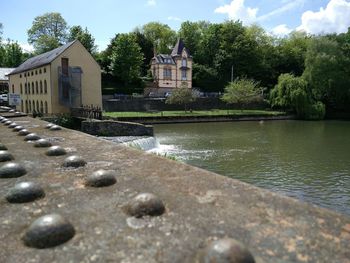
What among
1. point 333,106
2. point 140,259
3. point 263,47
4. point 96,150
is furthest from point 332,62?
point 140,259

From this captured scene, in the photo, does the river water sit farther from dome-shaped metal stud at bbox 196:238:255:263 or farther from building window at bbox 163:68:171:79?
building window at bbox 163:68:171:79

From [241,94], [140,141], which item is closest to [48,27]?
[241,94]

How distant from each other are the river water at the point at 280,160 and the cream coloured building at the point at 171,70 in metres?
34.3

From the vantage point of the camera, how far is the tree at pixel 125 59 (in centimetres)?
5544

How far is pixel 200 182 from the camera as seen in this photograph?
371 centimetres

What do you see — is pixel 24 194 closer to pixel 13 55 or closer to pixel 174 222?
pixel 174 222

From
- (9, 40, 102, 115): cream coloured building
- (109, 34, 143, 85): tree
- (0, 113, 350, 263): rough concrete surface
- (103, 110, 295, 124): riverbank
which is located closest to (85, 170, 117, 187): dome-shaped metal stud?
(0, 113, 350, 263): rough concrete surface

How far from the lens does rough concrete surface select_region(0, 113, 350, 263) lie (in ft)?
7.11

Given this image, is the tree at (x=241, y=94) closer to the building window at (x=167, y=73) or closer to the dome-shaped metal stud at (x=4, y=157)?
the building window at (x=167, y=73)

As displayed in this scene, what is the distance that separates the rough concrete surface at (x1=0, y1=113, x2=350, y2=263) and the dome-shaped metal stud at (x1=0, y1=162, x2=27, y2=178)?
0.10 meters

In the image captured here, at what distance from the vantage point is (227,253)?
189cm

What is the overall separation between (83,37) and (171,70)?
17100 mm

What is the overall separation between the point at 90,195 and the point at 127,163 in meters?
1.53

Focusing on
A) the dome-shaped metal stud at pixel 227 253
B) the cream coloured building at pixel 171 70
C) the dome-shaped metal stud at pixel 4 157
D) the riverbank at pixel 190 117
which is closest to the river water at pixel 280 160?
the dome-shaped metal stud at pixel 4 157
